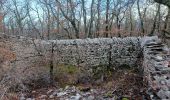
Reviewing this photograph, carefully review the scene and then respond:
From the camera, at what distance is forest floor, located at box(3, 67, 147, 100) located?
8391mm

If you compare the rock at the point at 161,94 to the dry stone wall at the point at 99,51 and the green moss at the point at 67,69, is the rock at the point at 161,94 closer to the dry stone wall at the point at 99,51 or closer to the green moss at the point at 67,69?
the green moss at the point at 67,69

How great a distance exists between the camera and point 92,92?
969 centimetres

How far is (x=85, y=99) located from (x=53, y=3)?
17962 millimetres

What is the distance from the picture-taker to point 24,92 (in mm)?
10258

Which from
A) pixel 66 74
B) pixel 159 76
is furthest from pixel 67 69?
pixel 159 76

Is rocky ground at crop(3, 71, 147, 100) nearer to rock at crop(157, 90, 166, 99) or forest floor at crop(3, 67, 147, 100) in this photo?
forest floor at crop(3, 67, 147, 100)

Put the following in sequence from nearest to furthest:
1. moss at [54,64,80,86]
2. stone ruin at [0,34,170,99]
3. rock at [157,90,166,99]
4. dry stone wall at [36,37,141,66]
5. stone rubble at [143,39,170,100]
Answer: rock at [157,90,166,99], stone rubble at [143,39,170,100], moss at [54,64,80,86], stone ruin at [0,34,170,99], dry stone wall at [36,37,141,66]

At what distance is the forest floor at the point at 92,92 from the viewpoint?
839 centimetres

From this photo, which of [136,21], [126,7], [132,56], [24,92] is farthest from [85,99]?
[136,21]

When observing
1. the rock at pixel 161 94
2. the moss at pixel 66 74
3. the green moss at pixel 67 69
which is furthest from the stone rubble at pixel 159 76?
the green moss at pixel 67 69

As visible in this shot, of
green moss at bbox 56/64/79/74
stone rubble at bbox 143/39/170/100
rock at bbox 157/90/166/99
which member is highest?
stone rubble at bbox 143/39/170/100

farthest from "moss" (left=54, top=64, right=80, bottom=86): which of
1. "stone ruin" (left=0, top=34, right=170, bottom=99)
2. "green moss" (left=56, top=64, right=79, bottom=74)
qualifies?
"stone ruin" (left=0, top=34, right=170, bottom=99)

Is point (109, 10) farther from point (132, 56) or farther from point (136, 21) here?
point (132, 56)

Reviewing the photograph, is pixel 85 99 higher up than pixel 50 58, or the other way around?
Result: pixel 50 58
